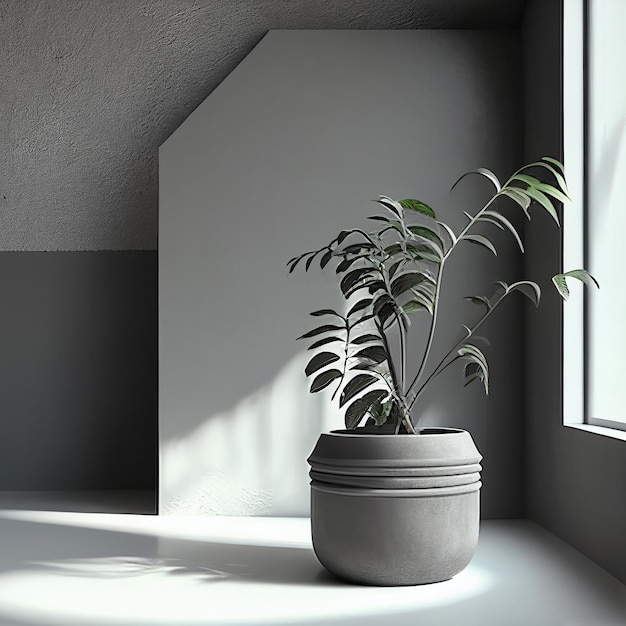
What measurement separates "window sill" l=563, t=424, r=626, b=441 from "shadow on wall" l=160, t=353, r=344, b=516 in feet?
3.51

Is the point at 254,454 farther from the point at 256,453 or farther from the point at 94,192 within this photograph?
the point at 94,192

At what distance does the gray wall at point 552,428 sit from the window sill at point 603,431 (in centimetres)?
2

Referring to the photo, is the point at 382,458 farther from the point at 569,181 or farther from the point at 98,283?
the point at 98,283

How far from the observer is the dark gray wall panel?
457 cm

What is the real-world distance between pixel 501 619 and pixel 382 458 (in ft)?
1.76

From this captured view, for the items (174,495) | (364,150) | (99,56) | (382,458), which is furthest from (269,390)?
(99,56)

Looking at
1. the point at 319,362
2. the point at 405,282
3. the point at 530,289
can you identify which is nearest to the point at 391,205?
the point at 405,282

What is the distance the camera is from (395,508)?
2.57m

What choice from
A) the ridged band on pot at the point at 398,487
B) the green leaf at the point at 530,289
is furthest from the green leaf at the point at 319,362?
the green leaf at the point at 530,289

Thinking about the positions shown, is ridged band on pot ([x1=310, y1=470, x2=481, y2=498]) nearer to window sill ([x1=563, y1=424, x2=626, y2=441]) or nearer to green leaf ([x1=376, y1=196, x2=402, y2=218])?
window sill ([x1=563, y1=424, x2=626, y2=441])

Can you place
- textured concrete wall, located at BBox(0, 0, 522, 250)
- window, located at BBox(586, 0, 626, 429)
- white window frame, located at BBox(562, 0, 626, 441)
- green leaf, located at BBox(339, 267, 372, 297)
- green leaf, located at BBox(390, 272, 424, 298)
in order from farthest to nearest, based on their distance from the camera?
textured concrete wall, located at BBox(0, 0, 522, 250) < white window frame, located at BBox(562, 0, 626, 441) < window, located at BBox(586, 0, 626, 429) < green leaf, located at BBox(339, 267, 372, 297) < green leaf, located at BBox(390, 272, 424, 298)

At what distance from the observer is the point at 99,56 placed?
423 cm

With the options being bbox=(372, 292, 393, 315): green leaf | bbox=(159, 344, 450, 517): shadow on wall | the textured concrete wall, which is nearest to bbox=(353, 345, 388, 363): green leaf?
bbox=(372, 292, 393, 315): green leaf

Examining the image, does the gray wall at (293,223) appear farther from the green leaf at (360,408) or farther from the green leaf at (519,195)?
the green leaf at (519,195)
